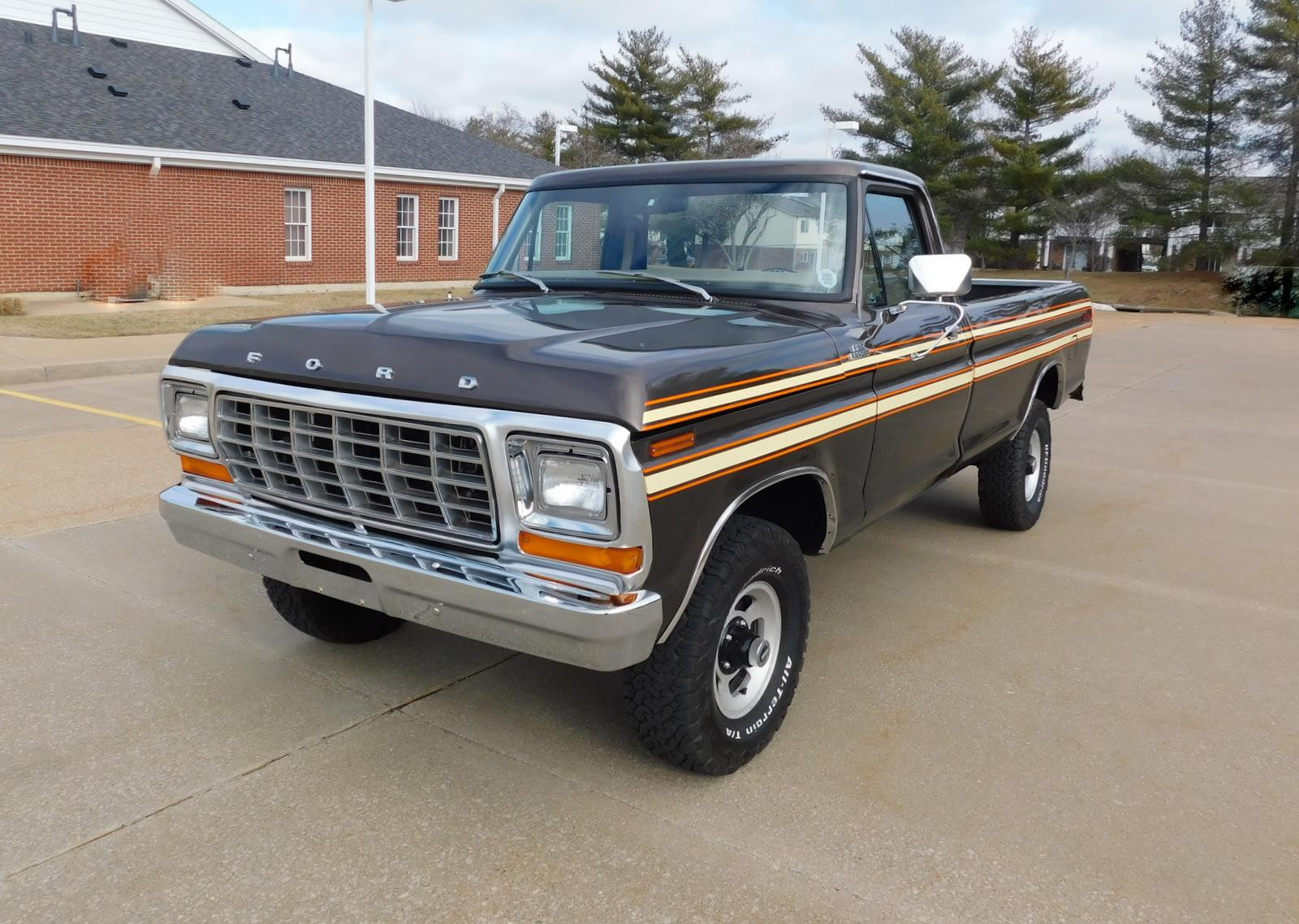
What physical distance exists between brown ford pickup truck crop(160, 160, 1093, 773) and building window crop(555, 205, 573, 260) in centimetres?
2

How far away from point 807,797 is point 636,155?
47.0m

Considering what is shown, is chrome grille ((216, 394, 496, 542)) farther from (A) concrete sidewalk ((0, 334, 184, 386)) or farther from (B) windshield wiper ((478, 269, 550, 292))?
(A) concrete sidewalk ((0, 334, 184, 386))

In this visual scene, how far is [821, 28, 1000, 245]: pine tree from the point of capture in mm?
38906

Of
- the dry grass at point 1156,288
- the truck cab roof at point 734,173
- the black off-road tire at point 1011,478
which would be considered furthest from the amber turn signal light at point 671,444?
the dry grass at point 1156,288

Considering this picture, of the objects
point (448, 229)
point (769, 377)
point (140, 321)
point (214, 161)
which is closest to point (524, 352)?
point (769, 377)

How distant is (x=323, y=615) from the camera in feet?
13.1

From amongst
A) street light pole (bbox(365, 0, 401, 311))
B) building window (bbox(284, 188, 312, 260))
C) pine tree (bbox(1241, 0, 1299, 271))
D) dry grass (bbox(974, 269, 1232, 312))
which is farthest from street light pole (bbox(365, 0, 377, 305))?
pine tree (bbox(1241, 0, 1299, 271))

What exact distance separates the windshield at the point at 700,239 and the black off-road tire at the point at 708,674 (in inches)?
47.7

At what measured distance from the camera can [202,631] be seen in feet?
13.9

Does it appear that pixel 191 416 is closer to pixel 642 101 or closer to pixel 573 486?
pixel 573 486

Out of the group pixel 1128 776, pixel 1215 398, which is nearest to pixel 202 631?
pixel 1128 776

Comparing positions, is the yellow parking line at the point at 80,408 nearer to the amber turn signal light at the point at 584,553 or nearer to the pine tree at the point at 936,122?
the amber turn signal light at the point at 584,553

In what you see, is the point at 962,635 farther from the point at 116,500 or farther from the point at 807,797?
the point at 116,500

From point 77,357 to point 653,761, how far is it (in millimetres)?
A: 10638
